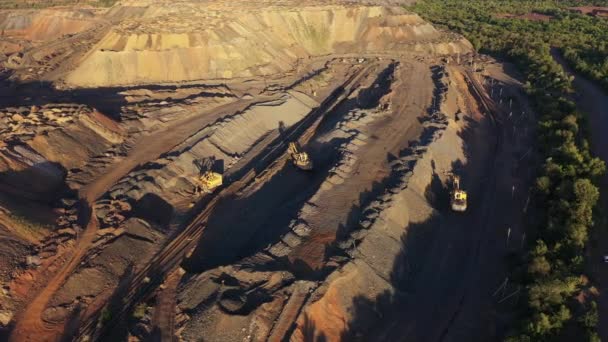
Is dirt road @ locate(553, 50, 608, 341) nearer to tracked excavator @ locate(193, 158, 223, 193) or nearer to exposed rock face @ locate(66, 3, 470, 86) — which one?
exposed rock face @ locate(66, 3, 470, 86)

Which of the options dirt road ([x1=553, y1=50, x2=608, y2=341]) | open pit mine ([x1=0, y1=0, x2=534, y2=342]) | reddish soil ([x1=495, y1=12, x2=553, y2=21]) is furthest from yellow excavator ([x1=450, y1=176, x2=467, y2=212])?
reddish soil ([x1=495, y1=12, x2=553, y2=21])

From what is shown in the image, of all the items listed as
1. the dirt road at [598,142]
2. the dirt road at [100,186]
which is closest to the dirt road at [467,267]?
the dirt road at [598,142]

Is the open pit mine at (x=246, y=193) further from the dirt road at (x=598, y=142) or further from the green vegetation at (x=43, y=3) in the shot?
the green vegetation at (x=43, y=3)

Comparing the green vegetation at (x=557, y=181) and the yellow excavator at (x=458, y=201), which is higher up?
the green vegetation at (x=557, y=181)

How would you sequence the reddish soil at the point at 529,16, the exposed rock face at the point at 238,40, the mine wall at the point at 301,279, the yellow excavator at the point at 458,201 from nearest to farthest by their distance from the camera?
the mine wall at the point at 301,279 < the yellow excavator at the point at 458,201 < the exposed rock face at the point at 238,40 < the reddish soil at the point at 529,16

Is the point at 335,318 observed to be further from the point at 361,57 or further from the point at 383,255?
the point at 361,57
